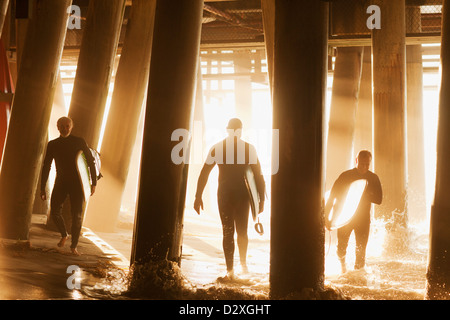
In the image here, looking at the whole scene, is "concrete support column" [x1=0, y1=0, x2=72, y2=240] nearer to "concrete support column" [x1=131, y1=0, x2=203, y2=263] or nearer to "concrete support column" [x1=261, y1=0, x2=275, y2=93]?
"concrete support column" [x1=131, y1=0, x2=203, y2=263]

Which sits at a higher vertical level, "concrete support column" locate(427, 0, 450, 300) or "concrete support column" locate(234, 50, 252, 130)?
"concrete support column" locate(234, 50, 252, 130)

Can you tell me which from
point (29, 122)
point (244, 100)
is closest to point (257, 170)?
point (29, 122)

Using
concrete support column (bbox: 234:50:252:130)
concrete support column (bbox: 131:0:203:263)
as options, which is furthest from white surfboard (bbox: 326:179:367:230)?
concrete support column (bbox: 234:50:252:130)

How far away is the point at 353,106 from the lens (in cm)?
1290

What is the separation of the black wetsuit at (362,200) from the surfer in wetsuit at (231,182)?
115 centimetres

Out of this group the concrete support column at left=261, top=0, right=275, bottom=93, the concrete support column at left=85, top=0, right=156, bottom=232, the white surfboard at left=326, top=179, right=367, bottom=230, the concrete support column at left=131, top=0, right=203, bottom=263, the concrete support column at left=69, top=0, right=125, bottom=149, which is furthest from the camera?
the concrete support column at left=85, top=0, right=156, bottom=232

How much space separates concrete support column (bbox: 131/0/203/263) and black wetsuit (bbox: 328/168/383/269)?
96.6 inches

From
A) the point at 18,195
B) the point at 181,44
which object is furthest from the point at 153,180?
the point at 18,195

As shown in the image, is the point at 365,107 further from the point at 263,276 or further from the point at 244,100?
the point at 244,100

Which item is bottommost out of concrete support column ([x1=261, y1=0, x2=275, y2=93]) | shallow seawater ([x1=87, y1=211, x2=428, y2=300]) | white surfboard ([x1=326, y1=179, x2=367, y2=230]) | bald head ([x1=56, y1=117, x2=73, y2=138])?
shallow seawater ([x1=87, y1=211, x2=428, y2=300])

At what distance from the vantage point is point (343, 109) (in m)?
12.9

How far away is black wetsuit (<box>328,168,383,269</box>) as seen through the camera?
7723mm

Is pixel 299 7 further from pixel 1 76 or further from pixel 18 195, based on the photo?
pixel 1 76

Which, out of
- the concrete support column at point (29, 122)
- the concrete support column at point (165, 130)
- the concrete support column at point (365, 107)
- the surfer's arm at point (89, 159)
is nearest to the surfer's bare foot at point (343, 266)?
the concrete support column at point (165, 130)
